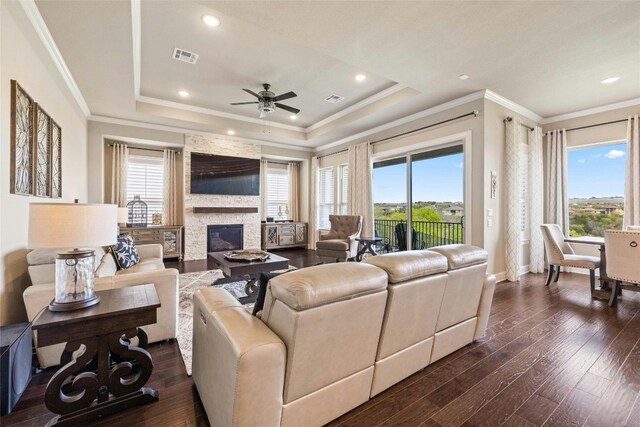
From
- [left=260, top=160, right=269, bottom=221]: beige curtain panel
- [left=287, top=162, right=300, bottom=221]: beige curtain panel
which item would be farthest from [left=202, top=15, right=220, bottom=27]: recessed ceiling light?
[left=287, top=162, right=300, bottom=221]: beige curtain panel

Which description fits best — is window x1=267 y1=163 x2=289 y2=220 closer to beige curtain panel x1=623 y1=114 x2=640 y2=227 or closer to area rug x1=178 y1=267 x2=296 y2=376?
area rug x1=178 y1=267 x2=296 y2=376

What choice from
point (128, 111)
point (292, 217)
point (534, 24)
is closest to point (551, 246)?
point (534, 24)

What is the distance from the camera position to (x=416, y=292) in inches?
66.7

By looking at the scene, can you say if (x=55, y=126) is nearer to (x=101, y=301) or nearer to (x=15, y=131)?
(x=15, y=131)

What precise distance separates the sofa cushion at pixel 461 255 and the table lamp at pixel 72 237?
2.10 meters

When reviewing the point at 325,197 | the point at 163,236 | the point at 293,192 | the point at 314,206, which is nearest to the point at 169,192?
the point at 163,236

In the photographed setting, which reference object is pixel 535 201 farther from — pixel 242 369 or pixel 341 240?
pixel 242 369

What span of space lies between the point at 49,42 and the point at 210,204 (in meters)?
4.03

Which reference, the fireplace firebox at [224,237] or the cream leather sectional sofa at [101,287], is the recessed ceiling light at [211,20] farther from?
the fireplace firebox at [224,237]

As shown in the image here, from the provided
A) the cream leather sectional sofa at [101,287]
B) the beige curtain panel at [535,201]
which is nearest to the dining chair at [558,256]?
the beige curtain panel at [535,201]

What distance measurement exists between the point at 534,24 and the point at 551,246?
122 inches

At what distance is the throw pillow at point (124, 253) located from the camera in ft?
10.9

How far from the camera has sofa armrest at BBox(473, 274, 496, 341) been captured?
90.8 inches

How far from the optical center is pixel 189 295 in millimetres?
3645
